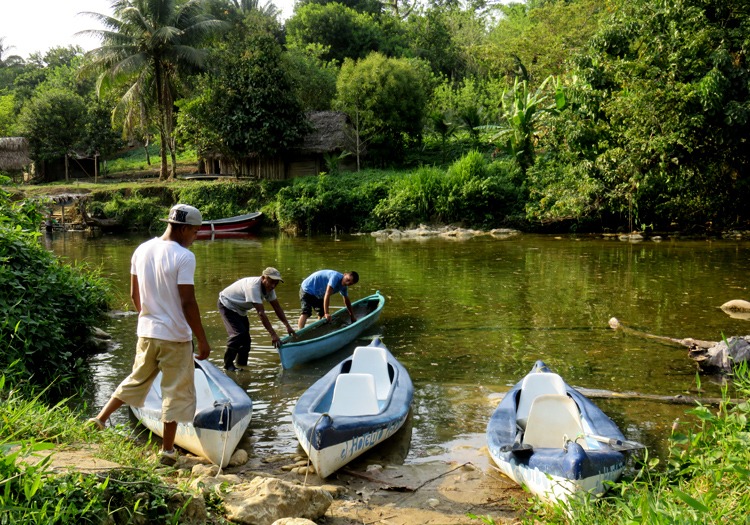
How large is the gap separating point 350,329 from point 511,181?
20.1m

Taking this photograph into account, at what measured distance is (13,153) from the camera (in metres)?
34.9

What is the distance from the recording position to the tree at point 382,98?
32906 millimetres

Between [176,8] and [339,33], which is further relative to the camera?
[339,33]

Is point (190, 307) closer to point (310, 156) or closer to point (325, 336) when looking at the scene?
point (325, 336)

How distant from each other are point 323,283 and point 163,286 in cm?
527

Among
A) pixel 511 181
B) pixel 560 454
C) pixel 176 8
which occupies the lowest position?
pixel 560 454

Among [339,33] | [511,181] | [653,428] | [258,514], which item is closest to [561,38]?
[511,181]

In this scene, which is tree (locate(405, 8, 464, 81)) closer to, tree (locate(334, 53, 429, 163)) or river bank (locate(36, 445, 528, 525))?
tree (locate(334, 53, 429, 163))

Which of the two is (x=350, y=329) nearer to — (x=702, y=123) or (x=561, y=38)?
(x=702, y=123)

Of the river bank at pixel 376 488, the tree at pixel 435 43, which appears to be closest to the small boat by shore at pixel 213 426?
the river bank at pixel 376 488

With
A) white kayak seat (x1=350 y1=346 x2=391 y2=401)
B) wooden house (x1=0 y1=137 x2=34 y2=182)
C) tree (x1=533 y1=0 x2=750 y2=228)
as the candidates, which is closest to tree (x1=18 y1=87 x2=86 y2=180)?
wooden house (x1=0 y1=137 x2=34 y2=182)

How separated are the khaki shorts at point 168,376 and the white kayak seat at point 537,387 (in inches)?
128

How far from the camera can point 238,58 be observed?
104 feet

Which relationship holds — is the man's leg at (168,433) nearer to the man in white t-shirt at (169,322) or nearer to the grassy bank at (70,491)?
the man in white t-shirt at (169,322)
